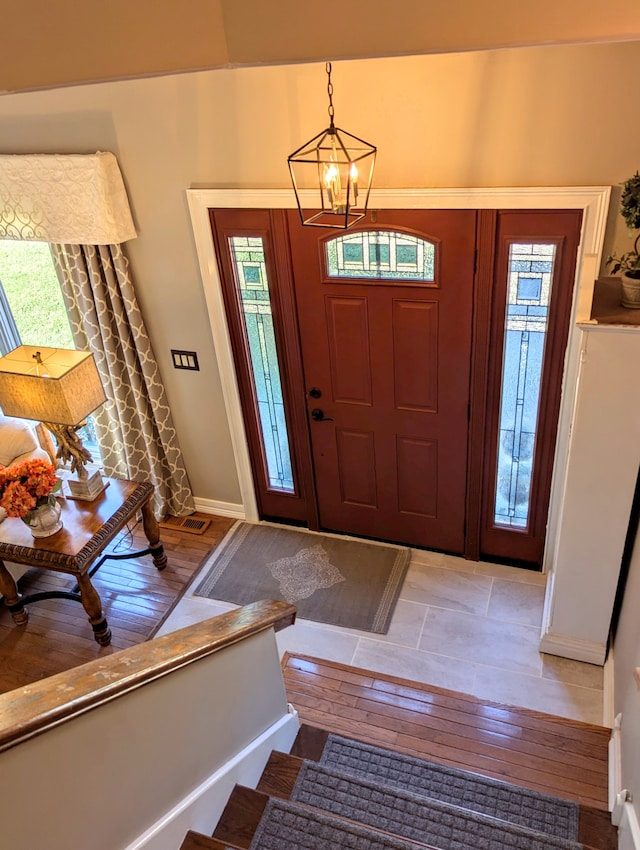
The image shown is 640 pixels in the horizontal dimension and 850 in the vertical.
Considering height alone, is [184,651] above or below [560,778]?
above

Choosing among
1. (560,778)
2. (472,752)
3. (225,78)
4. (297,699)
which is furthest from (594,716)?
(225,78)

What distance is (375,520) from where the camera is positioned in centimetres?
407

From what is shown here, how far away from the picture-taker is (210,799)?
2059 mm

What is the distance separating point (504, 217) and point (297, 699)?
7.99 feet

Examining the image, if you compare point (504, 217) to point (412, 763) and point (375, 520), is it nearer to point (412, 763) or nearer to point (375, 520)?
point (375, 520)

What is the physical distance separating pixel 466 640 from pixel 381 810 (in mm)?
1249

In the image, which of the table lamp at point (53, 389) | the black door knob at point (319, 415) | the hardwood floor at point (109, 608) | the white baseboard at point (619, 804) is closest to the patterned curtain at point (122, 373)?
the hardwood floor at point (109, 608)

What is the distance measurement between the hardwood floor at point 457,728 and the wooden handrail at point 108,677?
121cm

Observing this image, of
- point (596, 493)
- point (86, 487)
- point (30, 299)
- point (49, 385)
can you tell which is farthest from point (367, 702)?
point (30, 299)

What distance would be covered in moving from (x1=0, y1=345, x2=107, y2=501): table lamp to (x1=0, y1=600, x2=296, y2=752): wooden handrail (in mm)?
1691

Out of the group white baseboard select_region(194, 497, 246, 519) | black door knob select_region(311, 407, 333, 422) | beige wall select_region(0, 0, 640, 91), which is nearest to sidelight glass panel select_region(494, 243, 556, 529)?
black door knob select_region(311, 407, 333, 422)

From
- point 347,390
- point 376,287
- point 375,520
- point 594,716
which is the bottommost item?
point 594,716

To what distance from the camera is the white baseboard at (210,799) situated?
188cm

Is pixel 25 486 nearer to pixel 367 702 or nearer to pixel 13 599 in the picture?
pixel 13 599
